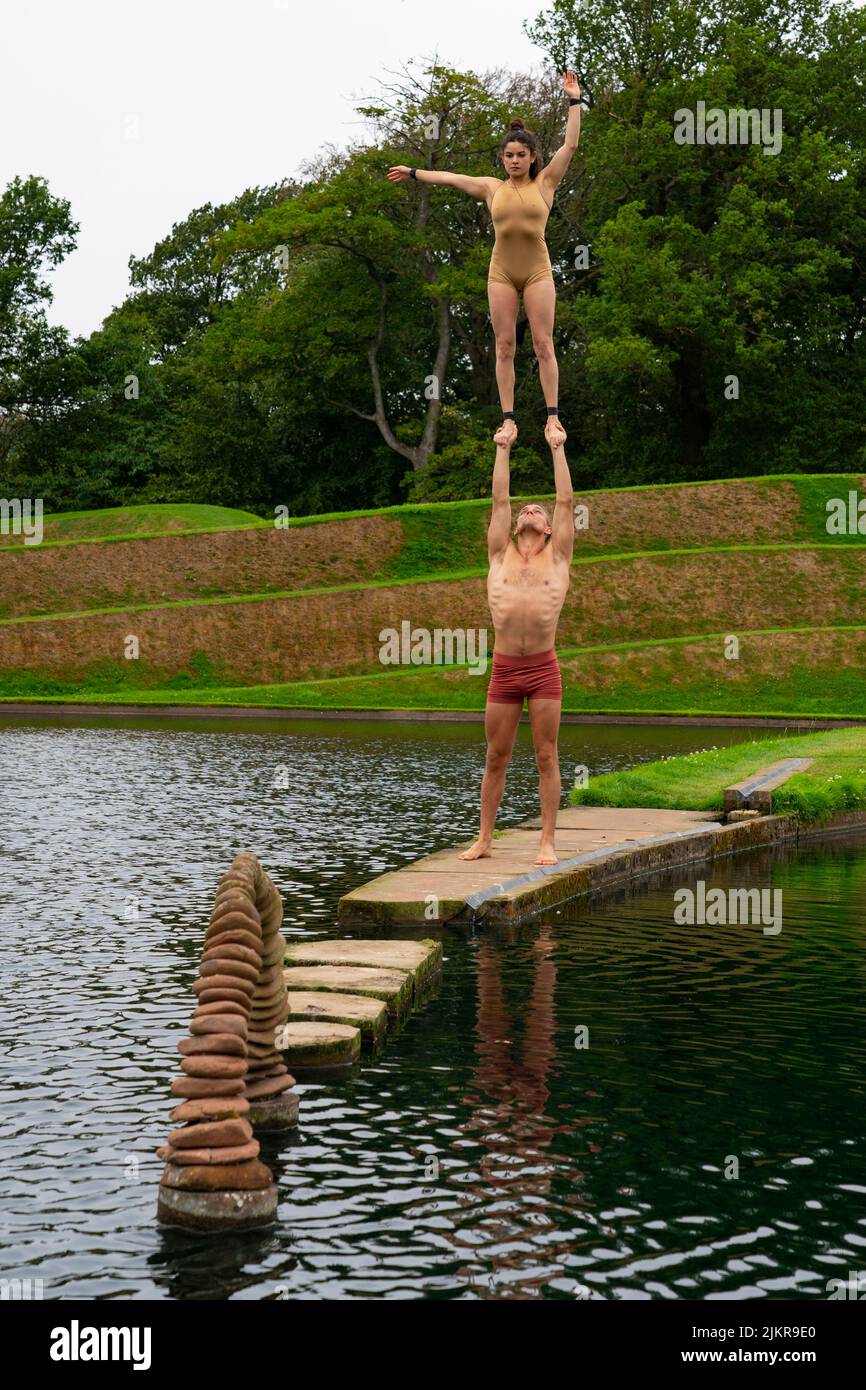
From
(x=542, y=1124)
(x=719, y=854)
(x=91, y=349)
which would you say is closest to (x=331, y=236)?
(x=91, y=349)

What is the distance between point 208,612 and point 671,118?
85.8ft

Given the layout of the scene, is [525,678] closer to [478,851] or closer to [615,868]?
[478,851]

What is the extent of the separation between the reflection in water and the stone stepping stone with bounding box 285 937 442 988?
9.7 inches

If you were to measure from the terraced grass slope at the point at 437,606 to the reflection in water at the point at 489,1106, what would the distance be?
2594 centimetres

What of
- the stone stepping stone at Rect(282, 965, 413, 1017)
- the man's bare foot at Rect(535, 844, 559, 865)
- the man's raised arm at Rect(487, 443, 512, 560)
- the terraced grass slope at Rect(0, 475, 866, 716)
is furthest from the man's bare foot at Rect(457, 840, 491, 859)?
the terraced grass slope at Rect(0, 475, 866, 716)

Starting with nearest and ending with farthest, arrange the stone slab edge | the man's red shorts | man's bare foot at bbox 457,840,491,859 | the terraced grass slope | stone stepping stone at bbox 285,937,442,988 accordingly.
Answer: stone stepping stone at bbox 285,937,442,988 < the stone slab edge < the man's red shorts < man's bare foot at bbox 457,840,491,859 < the terraced grass slope

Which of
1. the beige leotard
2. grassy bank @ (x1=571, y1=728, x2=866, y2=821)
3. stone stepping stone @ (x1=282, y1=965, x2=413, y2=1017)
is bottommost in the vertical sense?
stone stepping stone @ (x1=282, y1=965, x2=413, y2=1017)

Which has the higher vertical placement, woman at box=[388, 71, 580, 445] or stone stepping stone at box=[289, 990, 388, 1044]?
woman at box=[388, 71, 580, 445]

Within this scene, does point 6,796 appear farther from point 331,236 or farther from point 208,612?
point 331,236

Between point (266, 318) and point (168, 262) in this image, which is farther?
point (168, 262)

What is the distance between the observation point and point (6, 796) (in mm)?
19453

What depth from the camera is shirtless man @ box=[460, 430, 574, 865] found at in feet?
41.4

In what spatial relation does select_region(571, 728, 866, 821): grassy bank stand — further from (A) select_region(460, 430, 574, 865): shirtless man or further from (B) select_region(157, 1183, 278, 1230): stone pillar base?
(B) select_region(157, 1183, 278, 1230): stone pillar base

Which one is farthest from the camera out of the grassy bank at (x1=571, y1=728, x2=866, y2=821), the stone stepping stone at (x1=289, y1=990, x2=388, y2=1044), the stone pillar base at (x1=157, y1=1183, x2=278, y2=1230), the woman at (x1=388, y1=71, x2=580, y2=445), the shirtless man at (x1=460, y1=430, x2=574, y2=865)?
the grassy bank at (x1=571, y1=728, x2=866, y2=821)
